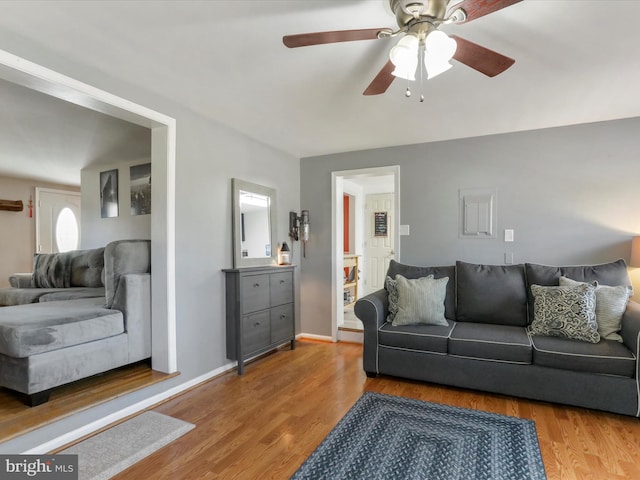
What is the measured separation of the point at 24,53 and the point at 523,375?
3754 mm

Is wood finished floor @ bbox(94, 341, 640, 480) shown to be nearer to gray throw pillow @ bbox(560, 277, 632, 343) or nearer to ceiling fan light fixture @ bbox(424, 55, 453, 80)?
gray throw pillow @ bbox(560, 277, 632, 343)

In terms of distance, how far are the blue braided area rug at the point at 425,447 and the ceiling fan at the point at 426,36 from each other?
6.57 ft

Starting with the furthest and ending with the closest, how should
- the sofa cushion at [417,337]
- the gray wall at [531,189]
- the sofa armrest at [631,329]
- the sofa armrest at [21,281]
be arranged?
the sofa armrest at [21,281], the gray wall at [531,189], the sofa cushion at [417,337], the sofa armrest at [631,329]

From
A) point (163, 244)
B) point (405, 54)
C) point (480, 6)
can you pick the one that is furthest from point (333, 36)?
point (163, 244)

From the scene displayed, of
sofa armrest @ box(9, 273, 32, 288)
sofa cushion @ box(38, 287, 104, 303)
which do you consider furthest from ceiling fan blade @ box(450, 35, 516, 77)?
sofa armrest @ box(9, 273, 32, 288)

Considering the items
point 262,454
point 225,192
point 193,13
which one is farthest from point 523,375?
point 193,13

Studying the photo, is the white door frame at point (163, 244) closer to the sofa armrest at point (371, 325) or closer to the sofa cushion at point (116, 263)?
the sofa cushion at point (116, 263)

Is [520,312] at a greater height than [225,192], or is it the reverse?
[225,192]

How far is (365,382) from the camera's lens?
121 inches

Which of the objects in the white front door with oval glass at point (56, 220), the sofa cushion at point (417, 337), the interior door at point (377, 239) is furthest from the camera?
the interior door at point (377, 239)

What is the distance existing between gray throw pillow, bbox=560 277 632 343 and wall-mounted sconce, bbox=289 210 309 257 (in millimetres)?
2912

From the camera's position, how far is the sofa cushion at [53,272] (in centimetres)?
430

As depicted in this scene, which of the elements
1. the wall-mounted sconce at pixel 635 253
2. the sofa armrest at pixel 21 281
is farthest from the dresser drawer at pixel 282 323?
the sofa armrest at pixel 21 281

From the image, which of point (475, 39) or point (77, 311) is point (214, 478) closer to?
point (77, 311)
